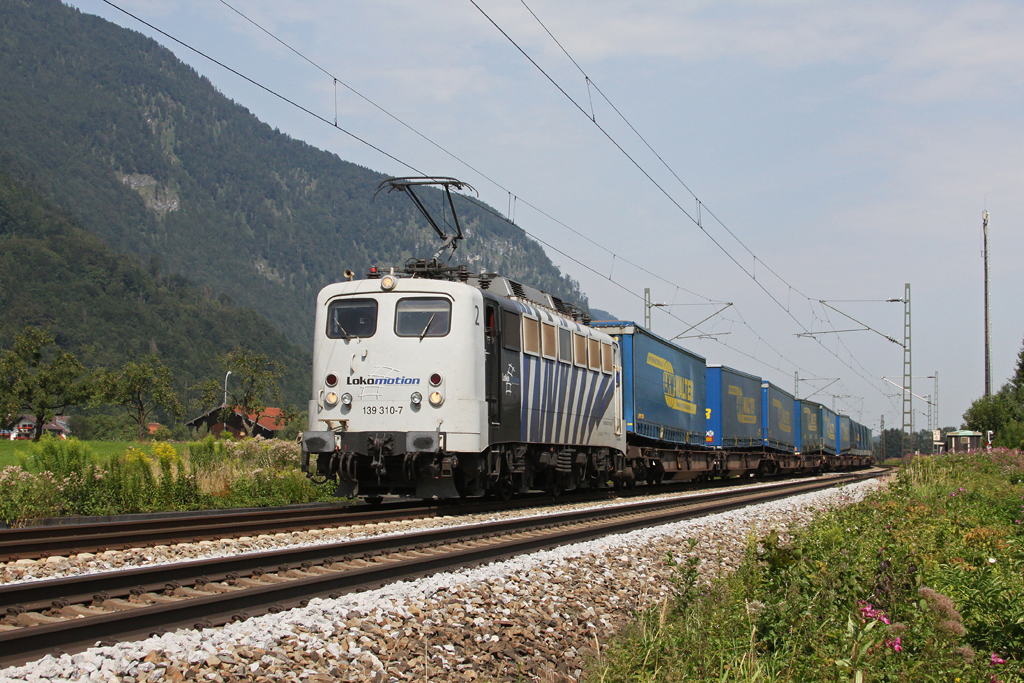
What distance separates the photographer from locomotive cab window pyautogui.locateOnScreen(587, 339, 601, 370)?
1858cm

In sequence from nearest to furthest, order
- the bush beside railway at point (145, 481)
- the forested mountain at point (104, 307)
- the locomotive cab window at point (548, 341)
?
the bush beside railway at point (145, 481) → the locomotive cab window at point (548, 341) → the forested mountain at point (104, 307)

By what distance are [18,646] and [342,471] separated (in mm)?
8445

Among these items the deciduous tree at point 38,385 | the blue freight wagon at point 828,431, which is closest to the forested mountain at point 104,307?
the deciduous tree at point 38,385

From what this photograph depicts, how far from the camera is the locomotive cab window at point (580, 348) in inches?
696

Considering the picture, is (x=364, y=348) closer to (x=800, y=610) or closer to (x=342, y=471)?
(x=342, y=471)

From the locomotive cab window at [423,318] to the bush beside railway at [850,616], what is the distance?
20.0 ft

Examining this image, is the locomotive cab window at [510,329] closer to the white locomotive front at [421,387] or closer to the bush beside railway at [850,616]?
the white locomotive front at [421,387]

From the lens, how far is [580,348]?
1797 cm

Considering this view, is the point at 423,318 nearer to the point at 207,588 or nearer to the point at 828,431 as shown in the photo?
the point at 207,588

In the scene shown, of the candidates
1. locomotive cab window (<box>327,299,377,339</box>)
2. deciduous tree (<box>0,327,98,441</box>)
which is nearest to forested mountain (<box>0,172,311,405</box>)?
deciduous tree (<box>0,327,98,441</box>)

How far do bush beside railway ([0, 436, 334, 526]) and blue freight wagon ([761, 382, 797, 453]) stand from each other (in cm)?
2148

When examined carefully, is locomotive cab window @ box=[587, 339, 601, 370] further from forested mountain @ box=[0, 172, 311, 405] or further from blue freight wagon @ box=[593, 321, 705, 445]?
forested mountain @ box=[0, 172, 311, 405]

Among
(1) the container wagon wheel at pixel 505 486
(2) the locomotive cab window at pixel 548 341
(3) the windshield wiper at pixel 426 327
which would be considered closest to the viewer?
(3) the windshield wiper at pixel 426 327

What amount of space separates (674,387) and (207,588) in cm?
1926
